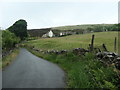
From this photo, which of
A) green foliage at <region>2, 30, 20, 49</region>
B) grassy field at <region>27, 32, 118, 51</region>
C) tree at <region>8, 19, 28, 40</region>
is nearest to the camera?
green foliage at <region>2, 30, 20, 49</region>

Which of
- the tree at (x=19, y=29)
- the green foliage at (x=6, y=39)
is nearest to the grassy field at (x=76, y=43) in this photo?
the green foliage at (x=6, y=39)

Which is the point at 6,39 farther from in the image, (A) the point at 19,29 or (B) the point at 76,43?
(A) the point at 19,29

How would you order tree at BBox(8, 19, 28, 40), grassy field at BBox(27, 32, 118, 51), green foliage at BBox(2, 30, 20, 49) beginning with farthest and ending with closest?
tree at BBox(8, 19, 28, 40), grassy field at BBox(27, 32, 118, 51), green foliage at BBox(2, 30, 20, 49)

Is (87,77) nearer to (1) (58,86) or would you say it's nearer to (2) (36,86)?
(1) (58,86)

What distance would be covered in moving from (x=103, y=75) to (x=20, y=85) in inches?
232

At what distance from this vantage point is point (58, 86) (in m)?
14.3

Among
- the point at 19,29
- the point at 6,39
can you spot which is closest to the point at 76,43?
the point at 6,39

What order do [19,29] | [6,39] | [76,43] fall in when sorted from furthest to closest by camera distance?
[19,29] < [76,43] < [6,39]

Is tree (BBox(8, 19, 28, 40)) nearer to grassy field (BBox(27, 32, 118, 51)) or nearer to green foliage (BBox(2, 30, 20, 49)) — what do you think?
grassy field (BBox(27, 32, 118, 51))

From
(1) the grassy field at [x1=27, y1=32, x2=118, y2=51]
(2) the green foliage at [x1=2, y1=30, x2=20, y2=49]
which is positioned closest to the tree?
(1) the grassy field at [x1=27, y1=32, x2=118, y2=51]

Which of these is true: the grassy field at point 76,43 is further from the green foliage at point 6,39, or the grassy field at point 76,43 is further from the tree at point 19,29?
the tree at point 19,29

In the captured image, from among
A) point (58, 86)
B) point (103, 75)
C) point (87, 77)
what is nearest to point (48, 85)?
point (58, 86)

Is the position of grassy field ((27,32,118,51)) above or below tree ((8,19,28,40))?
below

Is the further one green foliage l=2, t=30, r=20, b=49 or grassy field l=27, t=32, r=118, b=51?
grassy field l=27, t=32, r=118, b=51
